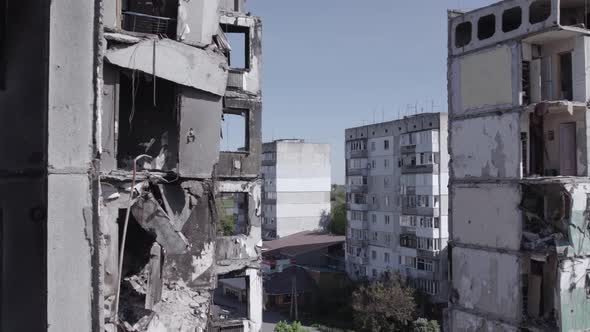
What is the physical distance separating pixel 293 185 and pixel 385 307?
23.0 metres

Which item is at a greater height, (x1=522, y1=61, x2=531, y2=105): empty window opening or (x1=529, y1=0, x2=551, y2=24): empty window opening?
(x1=529, y1=0, x2=551, y2=24): empty window opening

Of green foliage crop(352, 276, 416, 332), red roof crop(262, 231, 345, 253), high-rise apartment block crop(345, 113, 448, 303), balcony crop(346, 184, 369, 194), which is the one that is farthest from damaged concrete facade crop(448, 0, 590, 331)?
red roof crop(262, 231, 345, 253)

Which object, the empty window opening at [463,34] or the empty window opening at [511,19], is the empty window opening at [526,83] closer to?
the empty window opening at [511,19]

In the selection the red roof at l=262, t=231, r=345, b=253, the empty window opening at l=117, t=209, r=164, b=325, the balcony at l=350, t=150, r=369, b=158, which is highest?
the balcony at l=350, t=150, r=369, b=158

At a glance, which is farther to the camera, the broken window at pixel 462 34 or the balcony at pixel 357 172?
the balcony at pixel 357 172

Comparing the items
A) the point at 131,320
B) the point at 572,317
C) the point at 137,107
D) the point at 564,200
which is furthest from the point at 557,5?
the point at 131,320

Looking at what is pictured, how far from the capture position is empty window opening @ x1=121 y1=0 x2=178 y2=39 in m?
8.34

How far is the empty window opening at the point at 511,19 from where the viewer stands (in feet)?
58.3

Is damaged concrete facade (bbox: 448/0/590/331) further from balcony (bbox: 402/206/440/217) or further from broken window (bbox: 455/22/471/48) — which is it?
balcony (bbox: 402/206/440/217)

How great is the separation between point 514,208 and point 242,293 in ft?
104

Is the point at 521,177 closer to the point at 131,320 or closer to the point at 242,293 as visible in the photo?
the point at 131,320

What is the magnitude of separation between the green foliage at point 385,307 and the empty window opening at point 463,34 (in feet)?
66.4

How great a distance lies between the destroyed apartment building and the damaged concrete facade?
449 inches

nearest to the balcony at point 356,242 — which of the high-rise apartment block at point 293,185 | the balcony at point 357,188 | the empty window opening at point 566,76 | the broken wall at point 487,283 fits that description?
the balcony at point 357,188
